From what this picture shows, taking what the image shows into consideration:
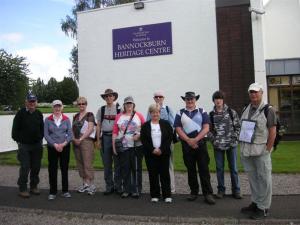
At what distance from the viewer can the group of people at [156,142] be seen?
6.39 meters

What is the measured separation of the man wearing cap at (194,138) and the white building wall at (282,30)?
38.1 ft

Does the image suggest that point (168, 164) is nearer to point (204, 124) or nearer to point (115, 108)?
point (204, 124)

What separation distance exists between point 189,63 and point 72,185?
35.6 feet

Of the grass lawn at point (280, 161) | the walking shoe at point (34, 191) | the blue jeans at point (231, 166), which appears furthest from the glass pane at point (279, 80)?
the walking shoe at point (34, 191)

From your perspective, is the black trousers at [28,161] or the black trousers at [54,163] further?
the black trousers at [28,161]

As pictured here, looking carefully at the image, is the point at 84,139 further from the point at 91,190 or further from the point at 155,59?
the point at 155,59

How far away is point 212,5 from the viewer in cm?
1878

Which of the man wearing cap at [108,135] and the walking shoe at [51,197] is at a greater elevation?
the man wearing cap at [108,135]

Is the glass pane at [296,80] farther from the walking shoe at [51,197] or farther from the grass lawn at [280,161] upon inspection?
the walking shoe at [51,197]

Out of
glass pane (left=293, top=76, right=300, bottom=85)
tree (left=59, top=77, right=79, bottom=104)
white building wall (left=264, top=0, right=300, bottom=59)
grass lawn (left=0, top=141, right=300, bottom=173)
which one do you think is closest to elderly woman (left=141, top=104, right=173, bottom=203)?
grass lawn (left=0, top=141, right=300, bottom=173)

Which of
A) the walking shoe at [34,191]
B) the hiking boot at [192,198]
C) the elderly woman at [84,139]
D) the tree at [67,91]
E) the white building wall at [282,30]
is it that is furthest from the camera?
the tree at [67,91]

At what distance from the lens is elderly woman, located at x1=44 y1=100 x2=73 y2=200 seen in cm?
811

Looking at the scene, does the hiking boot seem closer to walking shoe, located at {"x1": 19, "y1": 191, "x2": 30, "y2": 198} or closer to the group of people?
the group of people

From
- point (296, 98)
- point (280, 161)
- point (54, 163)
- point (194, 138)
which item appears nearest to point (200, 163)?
point (194, 138)
